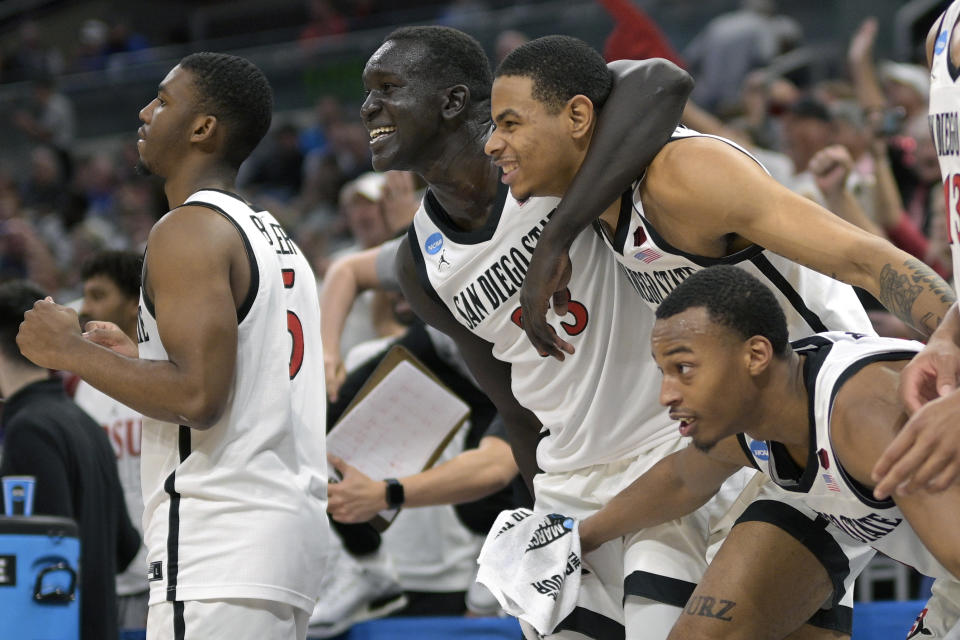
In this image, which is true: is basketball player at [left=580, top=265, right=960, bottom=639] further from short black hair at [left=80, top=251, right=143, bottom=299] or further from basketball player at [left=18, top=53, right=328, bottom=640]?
short black hair at [left=80, top=251, right=143, bottom=299]

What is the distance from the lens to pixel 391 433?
15.1 feet

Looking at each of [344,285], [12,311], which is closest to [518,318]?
[344,285]

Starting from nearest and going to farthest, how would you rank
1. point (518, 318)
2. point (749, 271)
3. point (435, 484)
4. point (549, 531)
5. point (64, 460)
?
point (749, 271) < point (549, 531) < point (518, 318) < point (435, 484) < point (64, 460)

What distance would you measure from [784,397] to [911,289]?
0.40 metres

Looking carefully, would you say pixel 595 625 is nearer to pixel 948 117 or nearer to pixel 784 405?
pixel 784 405

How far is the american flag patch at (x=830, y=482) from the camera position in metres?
2.80

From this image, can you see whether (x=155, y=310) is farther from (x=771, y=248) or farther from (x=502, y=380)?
(x=771, y=248)

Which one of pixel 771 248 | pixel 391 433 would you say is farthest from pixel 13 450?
pixel 771 248

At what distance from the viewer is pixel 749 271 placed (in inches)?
124

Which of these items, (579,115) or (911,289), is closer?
(911,289)

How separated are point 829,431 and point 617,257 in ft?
2.66

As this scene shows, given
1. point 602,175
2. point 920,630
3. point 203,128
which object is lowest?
point 920,630

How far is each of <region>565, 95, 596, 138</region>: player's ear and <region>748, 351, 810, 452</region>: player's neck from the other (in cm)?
82

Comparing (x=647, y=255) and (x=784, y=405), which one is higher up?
(x=647, y=255)
